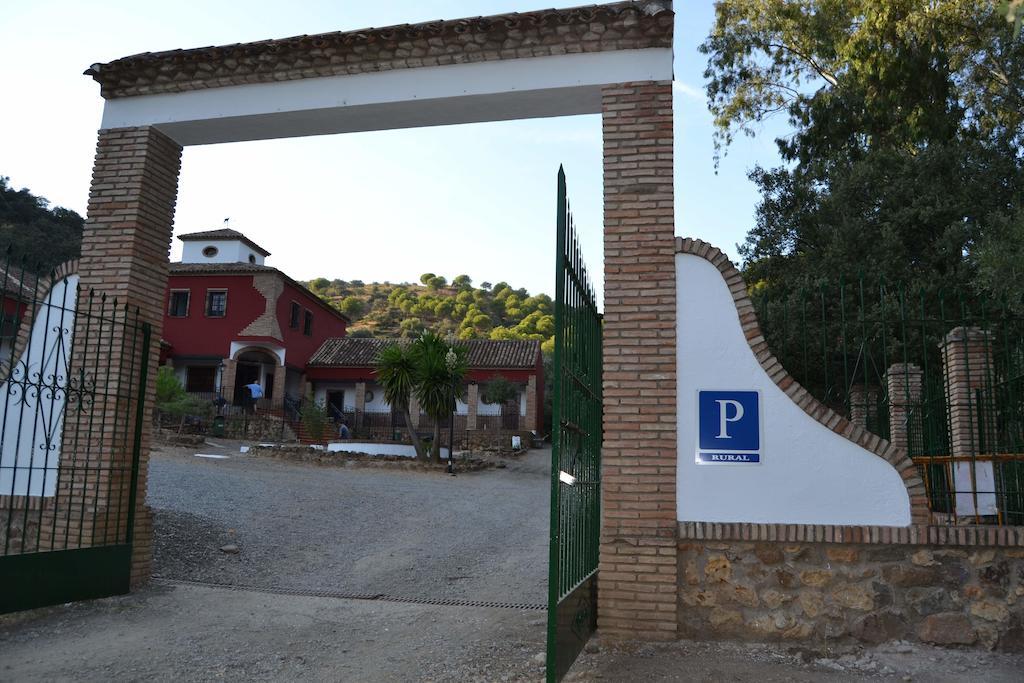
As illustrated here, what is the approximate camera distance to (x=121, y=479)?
676 centimetres

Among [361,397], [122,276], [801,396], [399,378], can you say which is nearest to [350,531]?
[122,276]

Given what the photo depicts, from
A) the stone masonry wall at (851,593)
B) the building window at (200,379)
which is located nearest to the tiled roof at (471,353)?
the building window at (200,379)

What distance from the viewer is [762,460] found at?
17.9 feet

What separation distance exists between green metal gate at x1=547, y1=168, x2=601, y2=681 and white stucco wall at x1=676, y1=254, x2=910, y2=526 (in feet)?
2.17

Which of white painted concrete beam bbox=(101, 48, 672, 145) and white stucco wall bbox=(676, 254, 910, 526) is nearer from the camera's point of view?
white stucco wall bbox=(676, 254, 910, 526)

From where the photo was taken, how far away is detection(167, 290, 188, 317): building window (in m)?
30.1

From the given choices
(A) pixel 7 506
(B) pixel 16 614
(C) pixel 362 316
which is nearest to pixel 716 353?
(B) pixel 16 614

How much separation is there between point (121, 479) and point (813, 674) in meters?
5.69

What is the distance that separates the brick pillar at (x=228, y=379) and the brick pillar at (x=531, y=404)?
36.5 feet

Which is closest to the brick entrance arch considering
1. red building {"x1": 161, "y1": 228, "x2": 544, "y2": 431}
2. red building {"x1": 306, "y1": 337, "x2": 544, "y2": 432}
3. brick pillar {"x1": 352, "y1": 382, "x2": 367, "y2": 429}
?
red building {"x1": 161, "y1": 228, "x2": 544, "y2": 431}

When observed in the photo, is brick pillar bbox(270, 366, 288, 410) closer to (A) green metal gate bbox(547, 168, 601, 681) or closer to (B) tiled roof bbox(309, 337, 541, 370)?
(B) tiled roof bbox(309, 337, 541, 370)

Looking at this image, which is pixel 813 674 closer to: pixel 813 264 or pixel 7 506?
pixel 7 506

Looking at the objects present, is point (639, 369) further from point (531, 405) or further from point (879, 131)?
point (531, 405)

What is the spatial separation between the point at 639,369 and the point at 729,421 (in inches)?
29.0
